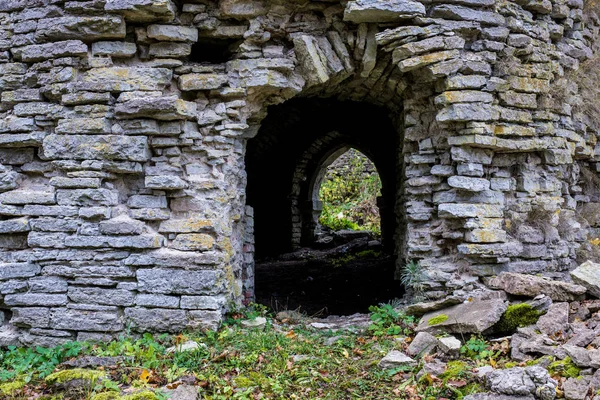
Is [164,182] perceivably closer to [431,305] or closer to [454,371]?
[431,305]

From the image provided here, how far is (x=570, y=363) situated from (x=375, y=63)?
3.29m

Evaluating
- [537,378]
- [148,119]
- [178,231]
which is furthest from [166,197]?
[537,378]

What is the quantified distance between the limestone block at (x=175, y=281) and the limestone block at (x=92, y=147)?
106cm

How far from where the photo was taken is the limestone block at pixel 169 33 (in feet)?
15.3

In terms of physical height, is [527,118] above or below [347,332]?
above

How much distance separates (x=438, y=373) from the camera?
363cm

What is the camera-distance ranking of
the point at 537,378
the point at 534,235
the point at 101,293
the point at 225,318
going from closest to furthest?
1. the point at 537,378
2. the point at 101,293
3. the point at 225,318
4. the point at 534,235

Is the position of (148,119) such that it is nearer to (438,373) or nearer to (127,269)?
(127,269)

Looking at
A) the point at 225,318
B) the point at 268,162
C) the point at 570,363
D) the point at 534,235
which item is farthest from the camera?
the point at 268,162

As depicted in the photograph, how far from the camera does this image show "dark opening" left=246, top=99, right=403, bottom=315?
292 inches

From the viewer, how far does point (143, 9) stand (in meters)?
4.53

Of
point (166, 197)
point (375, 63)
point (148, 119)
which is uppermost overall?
point (375, 63)

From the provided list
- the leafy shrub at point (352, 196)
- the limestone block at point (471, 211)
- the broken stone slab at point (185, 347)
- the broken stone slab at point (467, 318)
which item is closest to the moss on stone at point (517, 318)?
the broken stone slab at point (467, 318)

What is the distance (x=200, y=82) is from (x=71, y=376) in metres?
2.73
